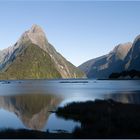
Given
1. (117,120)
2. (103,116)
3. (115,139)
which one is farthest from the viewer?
(103,116)

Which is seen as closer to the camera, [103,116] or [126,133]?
[126,133]

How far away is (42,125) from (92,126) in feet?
37.8

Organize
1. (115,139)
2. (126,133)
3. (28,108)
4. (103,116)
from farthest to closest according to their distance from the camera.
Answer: (28,108) → (103,116) → (126,133) → (115,139)

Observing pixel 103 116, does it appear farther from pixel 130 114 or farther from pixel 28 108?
pixel 28 108

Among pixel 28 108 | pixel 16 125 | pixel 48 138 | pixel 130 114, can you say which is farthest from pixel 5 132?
pixel 28 108

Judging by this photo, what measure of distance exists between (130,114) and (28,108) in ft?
106

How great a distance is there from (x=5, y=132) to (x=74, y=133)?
28.7 feet

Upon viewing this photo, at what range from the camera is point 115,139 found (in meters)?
31.5

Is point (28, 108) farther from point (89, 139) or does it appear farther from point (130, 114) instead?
point (89, 139)

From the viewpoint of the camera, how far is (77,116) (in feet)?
175

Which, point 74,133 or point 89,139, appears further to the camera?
point 74,133

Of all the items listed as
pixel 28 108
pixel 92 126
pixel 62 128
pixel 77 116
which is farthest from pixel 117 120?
pixel 28 108

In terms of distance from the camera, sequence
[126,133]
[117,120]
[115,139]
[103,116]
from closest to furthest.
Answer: [115,139], [126,133], [117,120], [103,116]

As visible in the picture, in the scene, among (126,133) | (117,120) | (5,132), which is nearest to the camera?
(126,133)
